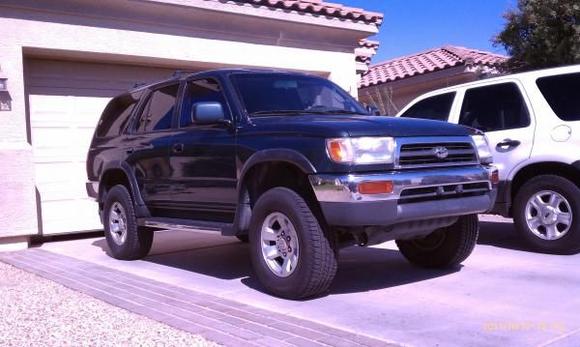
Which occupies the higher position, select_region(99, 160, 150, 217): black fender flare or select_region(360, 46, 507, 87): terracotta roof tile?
select_region(360, 46, 507, 87): terracotta roof tile

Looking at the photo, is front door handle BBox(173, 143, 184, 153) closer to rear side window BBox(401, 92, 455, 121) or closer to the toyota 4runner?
the toyota 4runner

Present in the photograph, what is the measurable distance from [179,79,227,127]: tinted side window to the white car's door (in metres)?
3.15

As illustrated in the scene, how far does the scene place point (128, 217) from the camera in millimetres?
7402

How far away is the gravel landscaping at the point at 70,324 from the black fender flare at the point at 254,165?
119cm

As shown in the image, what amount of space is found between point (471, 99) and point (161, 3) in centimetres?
467

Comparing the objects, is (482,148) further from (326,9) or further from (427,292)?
(326,9)

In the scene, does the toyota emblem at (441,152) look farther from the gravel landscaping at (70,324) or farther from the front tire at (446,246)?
the gravel landscaping at (70,324)

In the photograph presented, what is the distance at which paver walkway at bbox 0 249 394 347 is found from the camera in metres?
4.37

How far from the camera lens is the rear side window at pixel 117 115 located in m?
7.95

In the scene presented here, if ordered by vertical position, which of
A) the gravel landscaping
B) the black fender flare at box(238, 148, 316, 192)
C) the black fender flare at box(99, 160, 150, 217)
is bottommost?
the gravel landscaping

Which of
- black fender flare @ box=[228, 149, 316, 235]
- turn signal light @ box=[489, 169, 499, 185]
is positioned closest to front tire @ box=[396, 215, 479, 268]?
turn signal light @ box=[489, 169, 499, 185]

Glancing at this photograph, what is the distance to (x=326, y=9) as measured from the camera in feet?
36.8

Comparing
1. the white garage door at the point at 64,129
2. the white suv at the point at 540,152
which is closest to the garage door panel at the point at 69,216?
the white garage door at the point at 64,129

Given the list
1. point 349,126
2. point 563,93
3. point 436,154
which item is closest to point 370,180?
point 349,126
